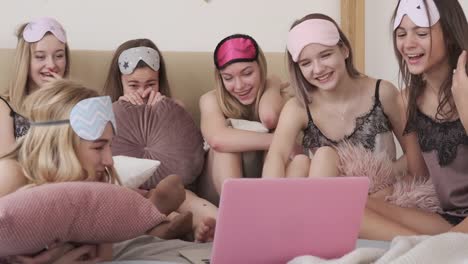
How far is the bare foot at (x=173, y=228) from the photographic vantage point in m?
1.47

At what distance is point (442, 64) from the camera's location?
1.70 meters

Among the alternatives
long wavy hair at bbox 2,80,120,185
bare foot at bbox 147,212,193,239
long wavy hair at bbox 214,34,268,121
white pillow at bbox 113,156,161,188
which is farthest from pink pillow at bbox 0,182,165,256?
long wavy hair at bbox 214,34,268,121

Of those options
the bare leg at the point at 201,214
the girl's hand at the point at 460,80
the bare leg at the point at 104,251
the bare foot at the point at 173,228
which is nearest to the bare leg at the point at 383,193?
the girl's hand at the point at 460,80

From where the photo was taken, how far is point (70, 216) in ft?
3.67

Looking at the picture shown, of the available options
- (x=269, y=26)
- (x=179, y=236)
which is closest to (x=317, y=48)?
(x=179, y=236)

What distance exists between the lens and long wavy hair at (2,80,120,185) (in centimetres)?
129

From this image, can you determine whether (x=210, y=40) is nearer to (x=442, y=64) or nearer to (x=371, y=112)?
(x=371, y=112)

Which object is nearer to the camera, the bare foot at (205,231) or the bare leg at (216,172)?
the bare foot at (205,231)

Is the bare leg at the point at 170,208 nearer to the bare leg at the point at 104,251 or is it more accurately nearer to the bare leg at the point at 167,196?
the bare leg at the point at 167,196

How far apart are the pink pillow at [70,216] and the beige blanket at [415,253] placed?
31 centimetres

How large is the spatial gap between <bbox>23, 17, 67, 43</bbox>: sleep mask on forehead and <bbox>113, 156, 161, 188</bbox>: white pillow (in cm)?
52

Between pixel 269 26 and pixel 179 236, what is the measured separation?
1.32 m

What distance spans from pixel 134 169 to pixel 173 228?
1.03ft

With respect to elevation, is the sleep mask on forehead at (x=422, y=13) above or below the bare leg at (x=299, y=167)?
above
